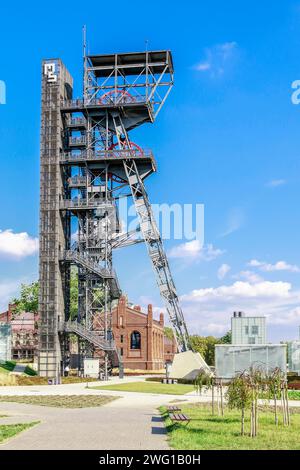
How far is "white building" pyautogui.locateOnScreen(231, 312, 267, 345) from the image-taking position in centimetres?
9919

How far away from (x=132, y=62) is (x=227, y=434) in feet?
208

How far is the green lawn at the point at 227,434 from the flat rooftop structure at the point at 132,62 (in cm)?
5544

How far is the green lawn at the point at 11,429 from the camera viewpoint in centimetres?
2217

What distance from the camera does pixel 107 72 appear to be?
8025 centimetres

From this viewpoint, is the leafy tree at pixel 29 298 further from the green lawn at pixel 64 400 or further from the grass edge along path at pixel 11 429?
the grass edge along path at pixel 11 429

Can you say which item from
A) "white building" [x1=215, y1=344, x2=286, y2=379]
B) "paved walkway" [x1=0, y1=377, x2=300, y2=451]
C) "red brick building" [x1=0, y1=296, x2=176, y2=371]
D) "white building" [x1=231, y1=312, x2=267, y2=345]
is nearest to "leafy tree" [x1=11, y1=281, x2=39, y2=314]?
"red brick building" [x1=0, y1=296, x2=176, y2=371]

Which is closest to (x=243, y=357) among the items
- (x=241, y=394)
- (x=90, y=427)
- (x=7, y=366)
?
(x=7, y=366)

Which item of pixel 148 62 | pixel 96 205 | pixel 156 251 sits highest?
pixel 148 62

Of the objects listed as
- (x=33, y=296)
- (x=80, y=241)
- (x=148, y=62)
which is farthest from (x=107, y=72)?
(x=33, y=296)

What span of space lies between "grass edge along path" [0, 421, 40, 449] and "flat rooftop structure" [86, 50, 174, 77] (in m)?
58.7
